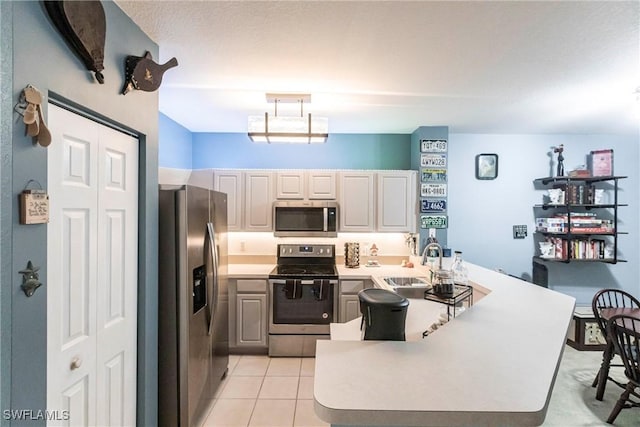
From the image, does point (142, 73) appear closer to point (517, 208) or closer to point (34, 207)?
point (34, 207)

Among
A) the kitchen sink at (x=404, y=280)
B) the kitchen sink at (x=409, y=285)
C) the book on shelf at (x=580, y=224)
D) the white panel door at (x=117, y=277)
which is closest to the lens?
the white panel door at (x=117, y=277)

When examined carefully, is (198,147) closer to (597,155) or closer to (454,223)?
(454,223)

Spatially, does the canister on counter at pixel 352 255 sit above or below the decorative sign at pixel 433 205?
below

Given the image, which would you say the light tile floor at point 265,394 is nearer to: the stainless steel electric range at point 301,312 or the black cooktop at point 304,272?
the stainless steel electric range at point 301,312

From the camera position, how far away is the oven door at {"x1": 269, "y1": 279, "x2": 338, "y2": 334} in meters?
3.25

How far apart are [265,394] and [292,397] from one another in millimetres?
238

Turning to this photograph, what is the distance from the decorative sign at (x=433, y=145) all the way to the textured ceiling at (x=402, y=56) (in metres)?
0.44

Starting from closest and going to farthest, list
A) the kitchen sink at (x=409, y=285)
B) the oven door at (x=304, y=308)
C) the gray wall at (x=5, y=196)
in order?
the gray wall at (x=5, y=196) < the kitchen sink at (x=409, y=285) < the oven door at (x=304, y=308)

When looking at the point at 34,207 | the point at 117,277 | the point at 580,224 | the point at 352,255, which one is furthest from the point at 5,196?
the point at 580,224

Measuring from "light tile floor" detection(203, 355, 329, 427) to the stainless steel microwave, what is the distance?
135 centimetres

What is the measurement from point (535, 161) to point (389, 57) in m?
3.02

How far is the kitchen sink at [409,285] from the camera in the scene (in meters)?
2.74

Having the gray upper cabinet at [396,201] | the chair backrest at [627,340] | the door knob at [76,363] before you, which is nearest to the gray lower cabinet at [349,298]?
the gray upper cabinet at [396,201]

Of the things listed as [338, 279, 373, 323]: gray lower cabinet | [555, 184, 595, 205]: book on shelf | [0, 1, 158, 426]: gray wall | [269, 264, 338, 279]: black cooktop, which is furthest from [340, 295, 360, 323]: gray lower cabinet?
[555, 184, 595, 205]: book on shelf
